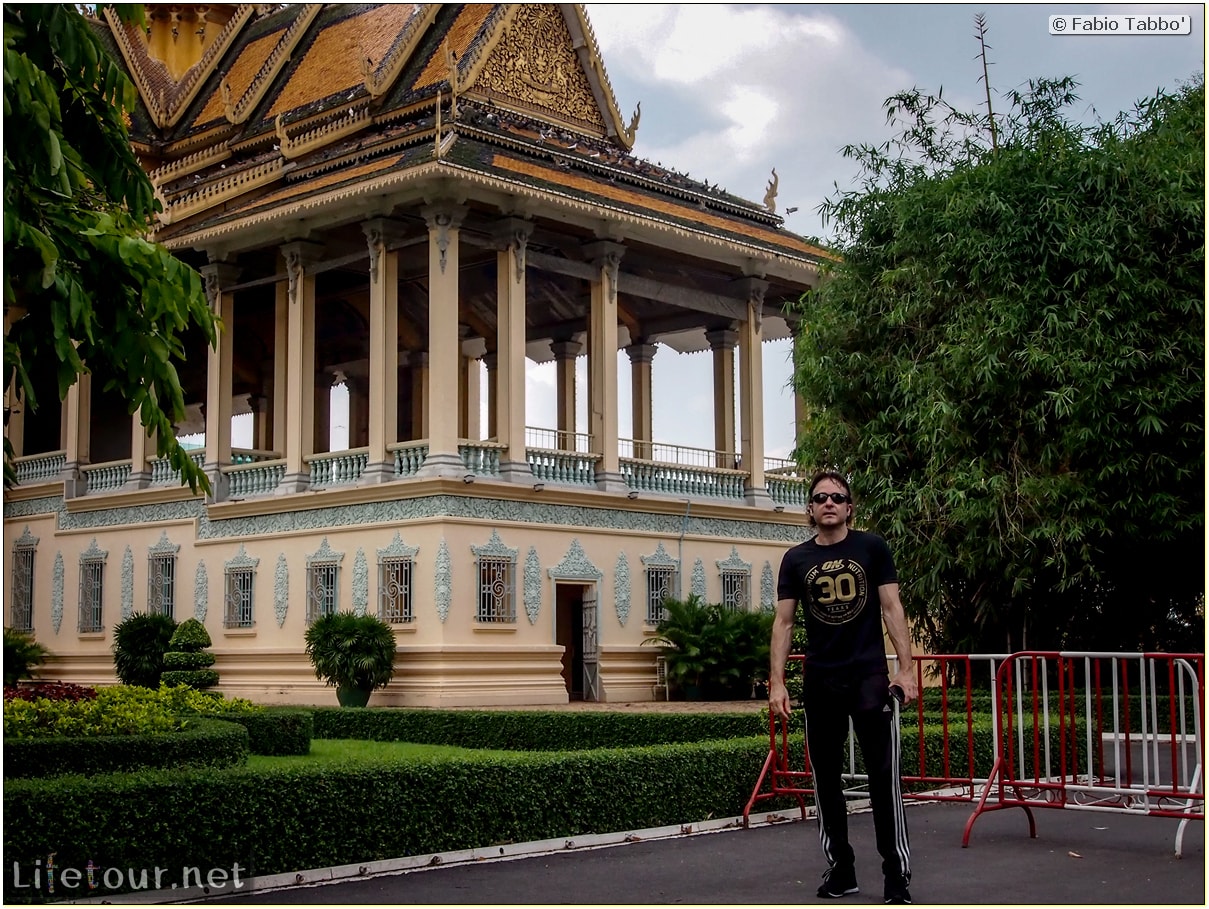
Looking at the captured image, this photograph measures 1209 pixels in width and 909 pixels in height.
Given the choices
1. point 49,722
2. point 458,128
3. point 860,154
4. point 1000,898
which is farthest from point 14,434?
point 1000,898

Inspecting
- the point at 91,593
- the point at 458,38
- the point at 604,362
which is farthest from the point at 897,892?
the point at 91,593

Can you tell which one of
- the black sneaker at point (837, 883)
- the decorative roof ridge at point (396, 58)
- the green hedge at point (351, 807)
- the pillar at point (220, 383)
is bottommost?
the black sneaker at point (837, 883)

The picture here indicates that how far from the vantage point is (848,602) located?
290 inches

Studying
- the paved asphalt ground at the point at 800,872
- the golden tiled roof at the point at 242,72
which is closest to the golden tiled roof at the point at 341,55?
the golden tiled roof at the point at 242,72

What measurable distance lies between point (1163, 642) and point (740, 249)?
9.27 meters

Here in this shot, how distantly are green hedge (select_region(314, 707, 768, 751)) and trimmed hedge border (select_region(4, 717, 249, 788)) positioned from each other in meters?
5.31

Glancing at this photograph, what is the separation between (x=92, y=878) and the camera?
7.69m

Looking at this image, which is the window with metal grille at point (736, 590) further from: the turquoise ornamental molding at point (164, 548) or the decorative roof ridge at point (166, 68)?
the decorative roof ridge at point (166, 68)

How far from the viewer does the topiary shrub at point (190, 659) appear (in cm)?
2422

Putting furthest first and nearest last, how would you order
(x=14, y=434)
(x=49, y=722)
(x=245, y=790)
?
1. (x=14, y=434)
2. (x=49, y=722)
3. (x=245, y=790)

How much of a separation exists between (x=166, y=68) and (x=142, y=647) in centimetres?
1556

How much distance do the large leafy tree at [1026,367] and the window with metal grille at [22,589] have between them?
54.1 ft

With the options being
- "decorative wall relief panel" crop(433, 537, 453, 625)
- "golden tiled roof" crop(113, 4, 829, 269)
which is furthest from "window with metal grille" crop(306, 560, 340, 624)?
"golden tiled roof" crop(113, 4, 829, 269)

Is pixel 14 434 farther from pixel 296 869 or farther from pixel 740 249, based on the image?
pixel 296 869
